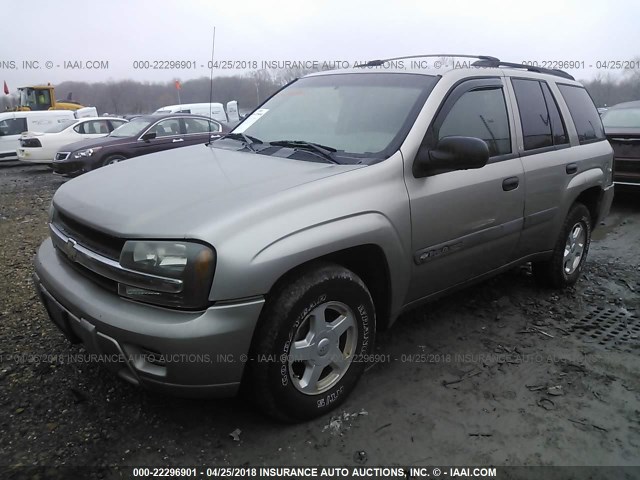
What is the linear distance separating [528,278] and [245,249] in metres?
3.44

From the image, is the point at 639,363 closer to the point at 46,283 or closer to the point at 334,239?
the point at 334,239

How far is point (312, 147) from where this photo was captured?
296 centimetres

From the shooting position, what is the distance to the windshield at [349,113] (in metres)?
2.90

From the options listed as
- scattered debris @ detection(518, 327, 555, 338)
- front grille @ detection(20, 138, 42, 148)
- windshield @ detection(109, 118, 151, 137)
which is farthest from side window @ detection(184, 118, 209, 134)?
scattered debris @ detection(518, 327, 555, 338)

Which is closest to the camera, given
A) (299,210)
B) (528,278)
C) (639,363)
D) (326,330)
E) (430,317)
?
(299,210)

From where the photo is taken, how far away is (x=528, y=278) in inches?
184

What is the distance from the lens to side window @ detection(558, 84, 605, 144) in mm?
4184

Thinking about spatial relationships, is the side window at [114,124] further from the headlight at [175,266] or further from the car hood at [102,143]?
the headlight at [175,266]

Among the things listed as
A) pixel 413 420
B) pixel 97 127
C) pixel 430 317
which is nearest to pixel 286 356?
pixel 413 420

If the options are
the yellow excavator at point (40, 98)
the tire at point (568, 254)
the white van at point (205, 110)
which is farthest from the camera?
the yellow excavator at point (40, 98)

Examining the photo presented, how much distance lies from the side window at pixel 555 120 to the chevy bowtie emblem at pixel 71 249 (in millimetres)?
3419

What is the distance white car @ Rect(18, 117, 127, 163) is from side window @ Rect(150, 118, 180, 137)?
3.01 meters

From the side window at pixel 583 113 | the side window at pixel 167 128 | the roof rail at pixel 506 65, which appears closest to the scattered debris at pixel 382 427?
the roof rail at pixel 506 65

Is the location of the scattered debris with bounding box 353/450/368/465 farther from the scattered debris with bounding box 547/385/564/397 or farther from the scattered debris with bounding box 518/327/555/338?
the scattered debris with bounding box 518/327/555/338
